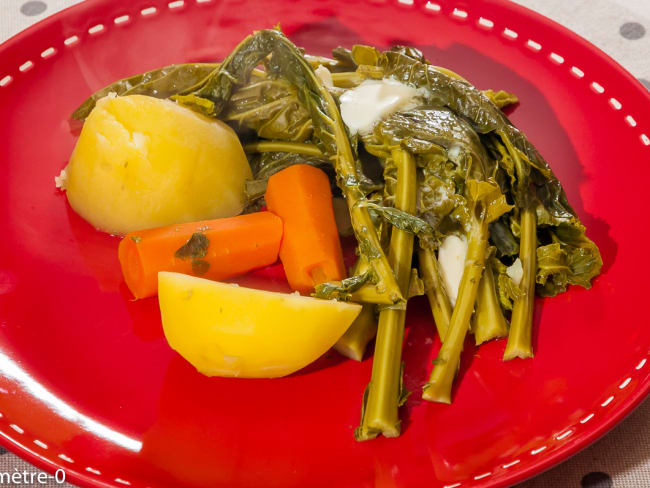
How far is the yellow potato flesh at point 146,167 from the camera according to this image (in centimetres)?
252

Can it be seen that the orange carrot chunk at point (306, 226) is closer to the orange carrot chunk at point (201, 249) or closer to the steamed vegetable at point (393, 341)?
the orange carrot chunk at point (201, 249)

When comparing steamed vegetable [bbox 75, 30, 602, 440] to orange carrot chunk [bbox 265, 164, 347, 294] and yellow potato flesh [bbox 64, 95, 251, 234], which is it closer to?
orange carrot chunk [bbox 265, 164, 347, 294]

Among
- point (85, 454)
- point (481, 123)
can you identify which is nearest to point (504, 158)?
point (481, 123)

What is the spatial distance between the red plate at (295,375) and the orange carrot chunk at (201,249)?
11 cm

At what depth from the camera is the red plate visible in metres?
1.97

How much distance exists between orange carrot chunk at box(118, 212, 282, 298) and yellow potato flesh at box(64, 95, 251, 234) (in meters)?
0.11

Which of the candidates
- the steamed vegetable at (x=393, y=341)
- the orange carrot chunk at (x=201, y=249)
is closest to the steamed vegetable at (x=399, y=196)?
the steamed vegetable at (x=393, y=341)

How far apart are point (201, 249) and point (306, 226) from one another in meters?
0.39

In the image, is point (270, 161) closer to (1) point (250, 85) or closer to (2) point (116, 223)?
(1) point (250, 85)

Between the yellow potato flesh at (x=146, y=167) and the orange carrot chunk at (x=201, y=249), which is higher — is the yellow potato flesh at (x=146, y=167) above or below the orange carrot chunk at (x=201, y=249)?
above

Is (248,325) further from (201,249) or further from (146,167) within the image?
(146,167)

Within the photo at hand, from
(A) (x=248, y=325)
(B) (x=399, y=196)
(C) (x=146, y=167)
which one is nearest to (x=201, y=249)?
(C) (x=146, y=167)

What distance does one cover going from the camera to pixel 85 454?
1956 millimetres

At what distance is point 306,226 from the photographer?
2.53 metres
